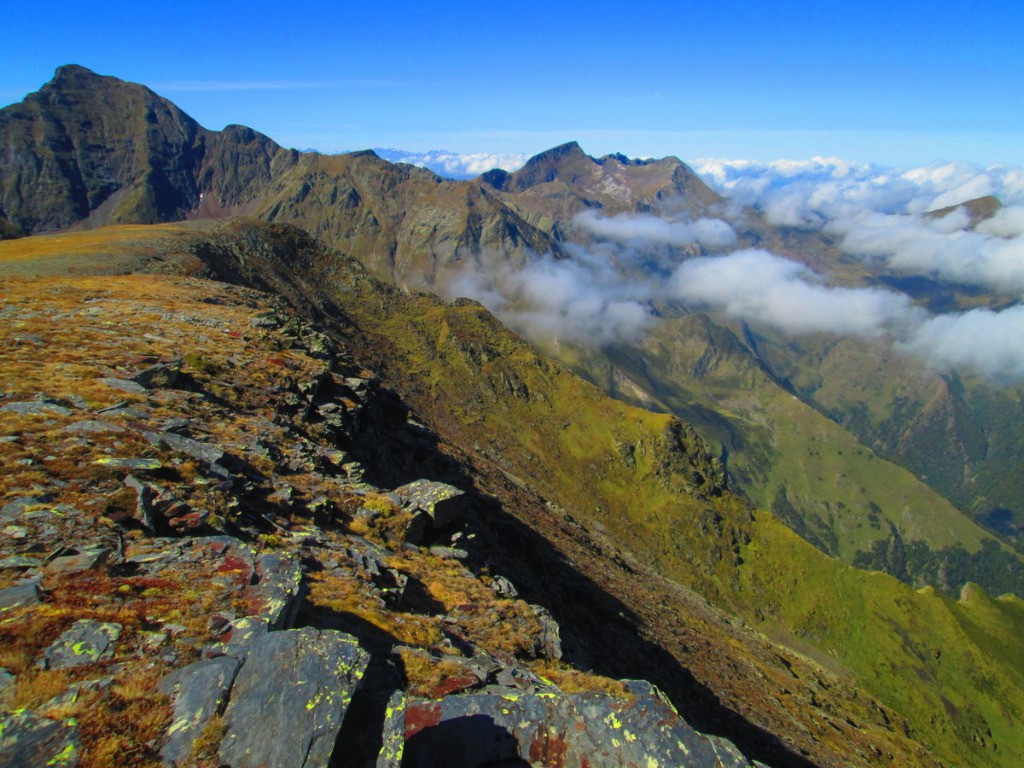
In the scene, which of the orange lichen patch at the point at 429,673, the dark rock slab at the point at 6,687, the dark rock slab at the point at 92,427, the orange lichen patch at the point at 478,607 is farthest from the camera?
the dark rock slab at the point at 92,427

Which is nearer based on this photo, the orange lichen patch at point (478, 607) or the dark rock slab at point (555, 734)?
the dark rock slab at point (555, 734)

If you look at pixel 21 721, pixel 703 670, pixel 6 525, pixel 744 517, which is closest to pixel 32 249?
pixel 6 525

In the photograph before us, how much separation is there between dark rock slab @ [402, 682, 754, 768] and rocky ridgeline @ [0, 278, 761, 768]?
5 cm

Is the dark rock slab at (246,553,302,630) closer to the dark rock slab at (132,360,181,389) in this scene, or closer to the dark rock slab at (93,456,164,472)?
the dark rock slab at (93,456,164,472)

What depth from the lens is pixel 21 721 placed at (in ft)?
26.9

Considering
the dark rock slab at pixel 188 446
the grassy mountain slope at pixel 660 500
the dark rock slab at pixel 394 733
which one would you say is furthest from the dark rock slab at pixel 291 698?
the grassy mountain slope at pixel 660 500

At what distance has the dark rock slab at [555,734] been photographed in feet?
36.4

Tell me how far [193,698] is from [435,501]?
1710cm

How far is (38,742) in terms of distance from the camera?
26.2ft

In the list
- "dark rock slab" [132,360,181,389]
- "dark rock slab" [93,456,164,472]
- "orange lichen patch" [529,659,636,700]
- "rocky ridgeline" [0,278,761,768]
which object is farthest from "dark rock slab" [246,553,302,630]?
"dark rock slab" [132,360,181,389]

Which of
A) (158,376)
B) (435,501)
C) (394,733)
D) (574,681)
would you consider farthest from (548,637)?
(158,376)

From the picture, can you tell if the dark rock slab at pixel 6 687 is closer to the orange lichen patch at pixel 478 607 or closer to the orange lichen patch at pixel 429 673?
the orange lichen patch at pixel 429 673

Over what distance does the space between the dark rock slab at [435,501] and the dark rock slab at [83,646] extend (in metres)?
15.9

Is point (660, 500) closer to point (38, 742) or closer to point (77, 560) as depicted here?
point (77, 560)
